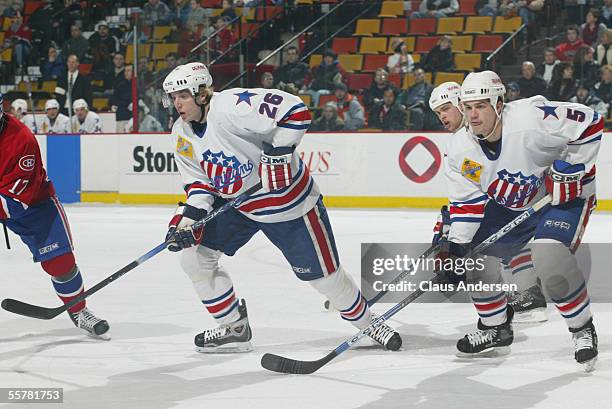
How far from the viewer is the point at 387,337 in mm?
4395

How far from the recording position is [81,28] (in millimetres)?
15289

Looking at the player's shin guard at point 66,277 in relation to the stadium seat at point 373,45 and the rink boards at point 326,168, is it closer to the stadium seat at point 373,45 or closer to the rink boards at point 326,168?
the rink boards at point 326,168

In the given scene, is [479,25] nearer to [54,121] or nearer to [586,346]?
[54,121]

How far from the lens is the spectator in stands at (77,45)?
14.3m

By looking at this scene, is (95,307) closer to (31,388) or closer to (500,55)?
(31,388)

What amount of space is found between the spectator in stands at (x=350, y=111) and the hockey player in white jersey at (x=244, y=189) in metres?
6.38

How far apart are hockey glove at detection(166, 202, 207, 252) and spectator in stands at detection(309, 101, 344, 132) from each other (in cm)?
637

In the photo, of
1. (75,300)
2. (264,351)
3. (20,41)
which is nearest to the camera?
(264,351)

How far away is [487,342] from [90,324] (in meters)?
1.71

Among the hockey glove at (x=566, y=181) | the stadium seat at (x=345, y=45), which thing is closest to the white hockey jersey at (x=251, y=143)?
the hockey glove at (x=566, y=181)

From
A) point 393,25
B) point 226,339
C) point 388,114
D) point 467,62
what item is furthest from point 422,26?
point 226,339

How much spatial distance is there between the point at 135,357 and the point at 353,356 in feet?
2.83

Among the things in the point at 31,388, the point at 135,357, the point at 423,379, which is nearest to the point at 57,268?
the point at 135,357

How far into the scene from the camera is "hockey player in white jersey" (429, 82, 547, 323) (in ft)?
16.5
